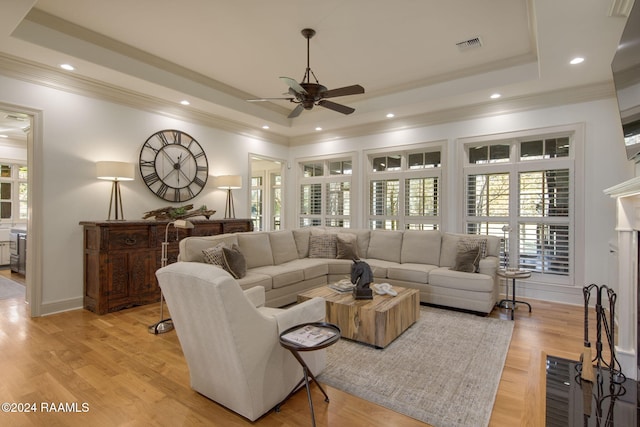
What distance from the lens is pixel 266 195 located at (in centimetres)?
952

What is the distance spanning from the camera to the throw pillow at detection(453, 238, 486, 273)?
13.4ft

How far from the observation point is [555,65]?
12.0 ft

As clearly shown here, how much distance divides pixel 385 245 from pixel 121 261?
12.3ft

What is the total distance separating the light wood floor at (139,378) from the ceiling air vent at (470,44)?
3.29m

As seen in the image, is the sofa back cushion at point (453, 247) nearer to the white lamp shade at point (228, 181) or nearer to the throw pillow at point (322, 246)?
the throw pillow at point (322, 246)

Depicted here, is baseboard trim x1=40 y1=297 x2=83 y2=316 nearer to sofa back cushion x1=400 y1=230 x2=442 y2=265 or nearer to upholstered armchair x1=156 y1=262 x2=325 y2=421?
upholstered armchair x1=156 y1=262 x2=325 y2=421

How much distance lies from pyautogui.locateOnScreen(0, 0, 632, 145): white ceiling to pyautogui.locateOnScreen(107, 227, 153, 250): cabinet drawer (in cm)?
195

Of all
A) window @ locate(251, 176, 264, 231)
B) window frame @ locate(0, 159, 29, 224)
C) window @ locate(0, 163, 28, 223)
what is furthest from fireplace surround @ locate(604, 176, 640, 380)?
window frame @ locate(0, 159, 29, 224)

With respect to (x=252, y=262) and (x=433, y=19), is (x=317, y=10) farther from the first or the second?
(x=252, y=262)

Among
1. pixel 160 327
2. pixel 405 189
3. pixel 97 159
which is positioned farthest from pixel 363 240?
pixel 97 159

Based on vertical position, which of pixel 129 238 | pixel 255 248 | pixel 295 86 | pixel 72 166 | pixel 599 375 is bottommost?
pixel 599 375

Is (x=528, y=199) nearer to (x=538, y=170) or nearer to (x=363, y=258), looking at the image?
(x=538, y=170)

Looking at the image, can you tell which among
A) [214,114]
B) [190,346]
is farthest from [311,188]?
[190,346]

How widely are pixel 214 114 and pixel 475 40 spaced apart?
13.6 feet
